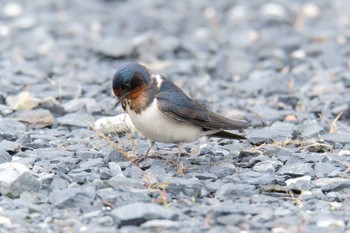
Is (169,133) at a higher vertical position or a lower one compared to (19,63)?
higher

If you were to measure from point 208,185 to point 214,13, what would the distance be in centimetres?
839

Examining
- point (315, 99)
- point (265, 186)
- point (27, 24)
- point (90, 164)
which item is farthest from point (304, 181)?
point (27, 24)

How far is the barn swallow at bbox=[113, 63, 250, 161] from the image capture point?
22.1ft

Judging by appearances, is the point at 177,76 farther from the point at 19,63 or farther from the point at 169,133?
the point at 169,133

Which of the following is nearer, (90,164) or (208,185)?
(208,185)

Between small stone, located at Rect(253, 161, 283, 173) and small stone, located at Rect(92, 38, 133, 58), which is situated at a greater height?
small stone, located at Rect(253, 161, 283, 173)

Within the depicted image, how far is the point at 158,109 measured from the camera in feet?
22.4

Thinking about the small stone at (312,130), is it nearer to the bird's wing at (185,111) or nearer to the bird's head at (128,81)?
the bird's wing at (185,111)

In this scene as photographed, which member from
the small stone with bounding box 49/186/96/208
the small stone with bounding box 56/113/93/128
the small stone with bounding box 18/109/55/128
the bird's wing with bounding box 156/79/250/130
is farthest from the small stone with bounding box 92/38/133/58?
the small stone with bounding box 49/186/96/208

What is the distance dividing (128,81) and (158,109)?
0.29 m

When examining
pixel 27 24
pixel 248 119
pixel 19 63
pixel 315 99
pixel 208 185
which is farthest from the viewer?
pixel 27 24

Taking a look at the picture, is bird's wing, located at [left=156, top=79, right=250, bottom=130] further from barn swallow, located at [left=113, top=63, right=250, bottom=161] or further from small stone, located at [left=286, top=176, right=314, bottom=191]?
small stone, located at [left=286, top=176, right=314, bottom=191]

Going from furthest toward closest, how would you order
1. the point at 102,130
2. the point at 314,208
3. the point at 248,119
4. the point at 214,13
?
1. the point at 214,13
2. the point at 248,119
3. the point at 102,130
4. the point at 314,208

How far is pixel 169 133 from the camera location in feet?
22.6
